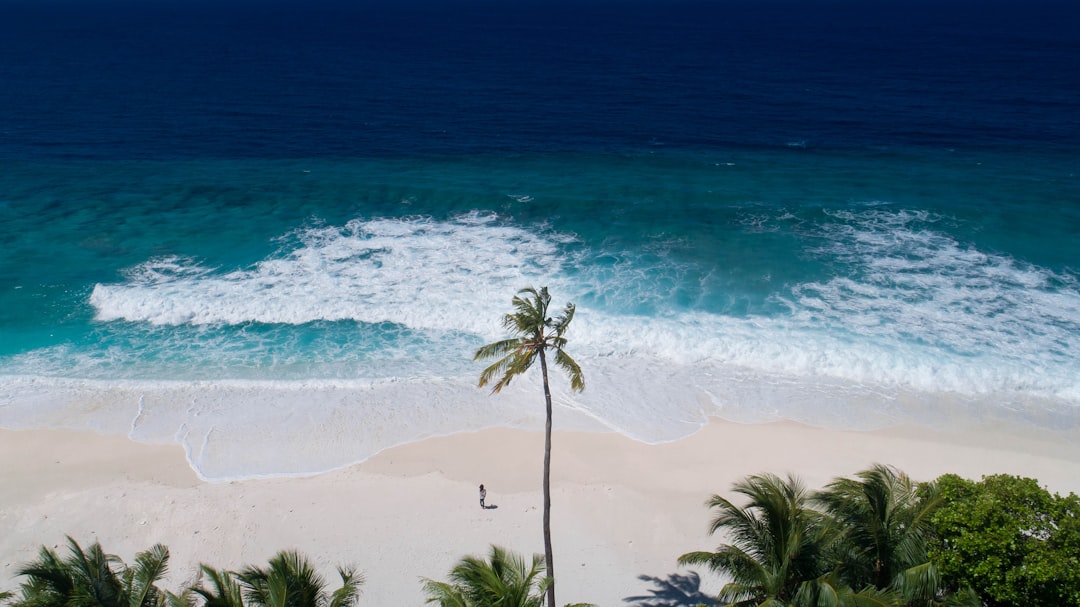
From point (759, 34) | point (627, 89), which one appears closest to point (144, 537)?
point (627, 89)

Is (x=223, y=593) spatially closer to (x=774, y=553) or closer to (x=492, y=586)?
(x=492, y=586)

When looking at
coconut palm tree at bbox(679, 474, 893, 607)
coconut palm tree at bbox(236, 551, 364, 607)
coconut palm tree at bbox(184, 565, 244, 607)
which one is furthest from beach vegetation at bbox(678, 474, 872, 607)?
coconut palm tree at bbox(184, 565, 244, 607)

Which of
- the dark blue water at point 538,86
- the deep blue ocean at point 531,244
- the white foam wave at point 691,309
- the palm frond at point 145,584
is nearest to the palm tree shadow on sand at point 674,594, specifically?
the deep blue ocean at point 531,244

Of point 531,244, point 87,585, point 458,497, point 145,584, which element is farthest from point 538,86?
point 87,585

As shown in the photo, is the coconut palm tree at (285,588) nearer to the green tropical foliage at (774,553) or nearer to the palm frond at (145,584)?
the palm frond at (145,584)

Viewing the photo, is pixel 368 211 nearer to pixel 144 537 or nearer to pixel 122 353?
pixel 122 353

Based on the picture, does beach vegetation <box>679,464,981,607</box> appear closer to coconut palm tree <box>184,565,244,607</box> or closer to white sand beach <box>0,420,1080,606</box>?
white sand beach <box>0,420,1080,606</box>
